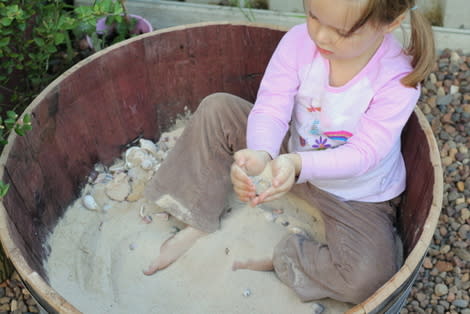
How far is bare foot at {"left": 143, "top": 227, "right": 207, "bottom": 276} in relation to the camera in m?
1.52

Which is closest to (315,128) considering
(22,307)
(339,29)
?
(339,29)

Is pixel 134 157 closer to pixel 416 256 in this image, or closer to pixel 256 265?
pixel 256 265

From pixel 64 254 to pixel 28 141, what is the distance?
31 centimetres

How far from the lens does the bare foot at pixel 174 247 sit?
1517 mm

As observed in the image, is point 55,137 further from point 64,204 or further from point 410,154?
point 410,154

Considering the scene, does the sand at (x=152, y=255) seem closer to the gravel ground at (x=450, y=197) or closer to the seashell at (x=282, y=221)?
the seashell at (x=282, y=221)

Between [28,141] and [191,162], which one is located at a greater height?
[28,141]

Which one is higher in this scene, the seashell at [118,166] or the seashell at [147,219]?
the seashell at [118,166]

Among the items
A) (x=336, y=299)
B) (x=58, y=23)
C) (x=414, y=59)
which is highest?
(x=58, y=23)

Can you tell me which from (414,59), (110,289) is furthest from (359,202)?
(110,289)

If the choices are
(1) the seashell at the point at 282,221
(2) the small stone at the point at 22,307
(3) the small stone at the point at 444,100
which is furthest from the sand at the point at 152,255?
(3) the small stone at the point at 444,100

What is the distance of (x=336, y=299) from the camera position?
1.39 m

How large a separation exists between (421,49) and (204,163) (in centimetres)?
59

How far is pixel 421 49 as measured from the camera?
1.27 meters
